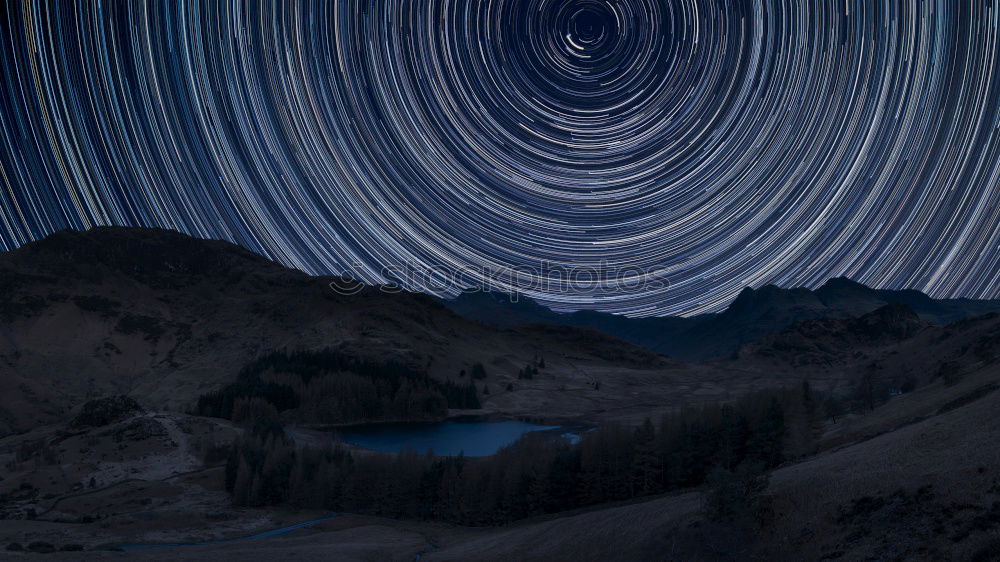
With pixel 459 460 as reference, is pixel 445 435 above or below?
below

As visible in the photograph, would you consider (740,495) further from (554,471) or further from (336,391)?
(336,391)

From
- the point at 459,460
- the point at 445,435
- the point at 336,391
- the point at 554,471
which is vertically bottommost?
the point at 445,435

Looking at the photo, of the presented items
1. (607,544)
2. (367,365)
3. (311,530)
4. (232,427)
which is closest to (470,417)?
(367,365)

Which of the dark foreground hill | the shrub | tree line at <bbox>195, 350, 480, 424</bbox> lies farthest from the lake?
the shrub

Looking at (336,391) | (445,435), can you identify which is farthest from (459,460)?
(336,391)

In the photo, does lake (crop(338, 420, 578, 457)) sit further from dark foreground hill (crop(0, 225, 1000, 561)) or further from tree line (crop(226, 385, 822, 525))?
tree line (crop(226, 385, 822, 525))

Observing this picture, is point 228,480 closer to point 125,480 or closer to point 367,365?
point 125,480
